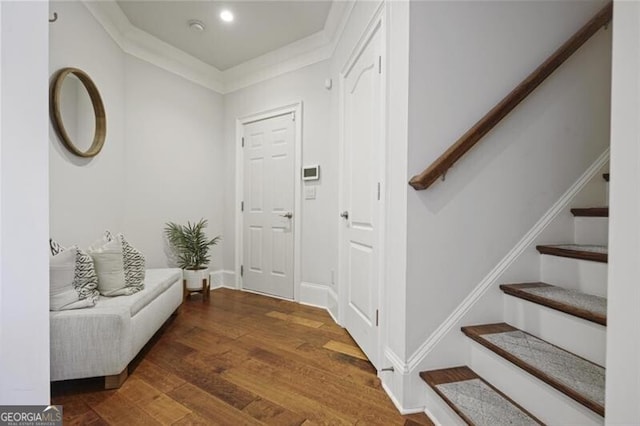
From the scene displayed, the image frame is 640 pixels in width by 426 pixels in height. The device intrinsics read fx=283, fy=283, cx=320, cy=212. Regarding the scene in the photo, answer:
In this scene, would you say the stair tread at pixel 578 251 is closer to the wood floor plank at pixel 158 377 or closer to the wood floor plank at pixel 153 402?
the wood floor plank at pixel 153 402

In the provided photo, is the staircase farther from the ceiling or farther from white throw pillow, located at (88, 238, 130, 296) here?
the ceiling

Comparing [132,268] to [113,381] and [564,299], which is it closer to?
[113,381]

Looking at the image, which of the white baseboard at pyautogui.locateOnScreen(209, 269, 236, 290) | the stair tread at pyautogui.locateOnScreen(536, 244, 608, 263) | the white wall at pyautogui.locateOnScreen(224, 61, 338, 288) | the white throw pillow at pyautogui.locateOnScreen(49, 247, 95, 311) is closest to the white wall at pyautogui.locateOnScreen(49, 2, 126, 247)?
the white throw pillow at pyautogui.locateOnScreen(49, 247, 95, 311)

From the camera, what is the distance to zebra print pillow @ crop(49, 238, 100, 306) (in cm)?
156

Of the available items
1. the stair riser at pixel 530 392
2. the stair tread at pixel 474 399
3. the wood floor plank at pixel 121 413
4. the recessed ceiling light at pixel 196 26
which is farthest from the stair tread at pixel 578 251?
the recessed ceiling light at pixel 196 26

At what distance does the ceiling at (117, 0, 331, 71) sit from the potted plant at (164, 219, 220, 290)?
1905 mm

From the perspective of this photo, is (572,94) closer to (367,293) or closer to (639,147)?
(639,147)

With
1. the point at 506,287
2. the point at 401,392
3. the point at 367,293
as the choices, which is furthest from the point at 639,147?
the point at 367,293

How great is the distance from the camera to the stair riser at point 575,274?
49.9 inches

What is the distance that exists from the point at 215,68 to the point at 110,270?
8.88 feet

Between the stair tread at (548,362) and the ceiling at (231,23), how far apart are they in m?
2.67

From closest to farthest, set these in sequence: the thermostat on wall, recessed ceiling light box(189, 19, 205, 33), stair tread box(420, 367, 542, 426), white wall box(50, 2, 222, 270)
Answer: stair tread box(420, 367, 542, 426) → white wall box(50, 2, 222, 270) → recessed ceiling light box(189, 19, 205, 33) → the thermostat on wall

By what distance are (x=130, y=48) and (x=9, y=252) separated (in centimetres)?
248

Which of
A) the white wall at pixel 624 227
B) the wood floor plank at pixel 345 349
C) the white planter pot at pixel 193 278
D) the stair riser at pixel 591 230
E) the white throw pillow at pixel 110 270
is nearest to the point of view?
the white wall at pixel 624 227
